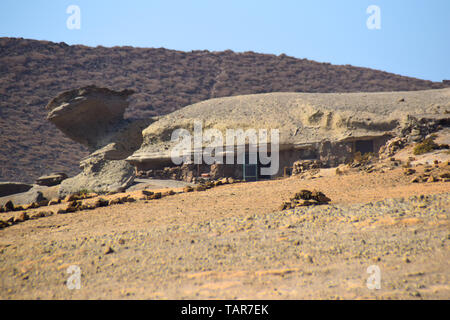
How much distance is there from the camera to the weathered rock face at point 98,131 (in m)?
14.7

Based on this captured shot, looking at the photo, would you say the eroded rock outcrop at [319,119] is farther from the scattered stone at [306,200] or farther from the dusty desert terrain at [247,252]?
the scattered stone at [306,200]

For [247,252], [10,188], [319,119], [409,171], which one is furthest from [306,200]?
[10,188]

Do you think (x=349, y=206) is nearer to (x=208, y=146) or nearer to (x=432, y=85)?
(x=208, y=146)

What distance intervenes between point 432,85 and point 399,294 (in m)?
36.0

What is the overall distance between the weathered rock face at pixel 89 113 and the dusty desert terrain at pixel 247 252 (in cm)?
1038

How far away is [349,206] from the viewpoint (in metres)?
5.33

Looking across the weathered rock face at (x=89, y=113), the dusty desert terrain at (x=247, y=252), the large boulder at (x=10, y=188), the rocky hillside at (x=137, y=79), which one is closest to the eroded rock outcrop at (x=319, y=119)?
the weathered rock face at (x=89, y=113)

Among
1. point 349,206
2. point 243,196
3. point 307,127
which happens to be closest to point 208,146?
point 307,127

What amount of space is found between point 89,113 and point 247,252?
46.0ft

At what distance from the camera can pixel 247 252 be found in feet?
13.4

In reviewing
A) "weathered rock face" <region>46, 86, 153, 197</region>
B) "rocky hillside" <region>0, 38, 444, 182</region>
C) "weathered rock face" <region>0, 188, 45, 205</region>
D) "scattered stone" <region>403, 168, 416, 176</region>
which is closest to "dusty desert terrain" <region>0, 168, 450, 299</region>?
"scattered stone" <region>403, 168, 416, 176</region>

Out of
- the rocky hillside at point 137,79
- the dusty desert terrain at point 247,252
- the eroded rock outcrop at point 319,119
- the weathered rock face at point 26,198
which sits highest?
the rocky hillside at point 137,79

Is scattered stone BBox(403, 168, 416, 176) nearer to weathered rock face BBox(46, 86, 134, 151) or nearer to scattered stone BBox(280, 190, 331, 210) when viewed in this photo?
scattered stone BBox(280, 190, 331, 210)

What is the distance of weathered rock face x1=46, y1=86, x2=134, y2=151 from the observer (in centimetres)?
1595
